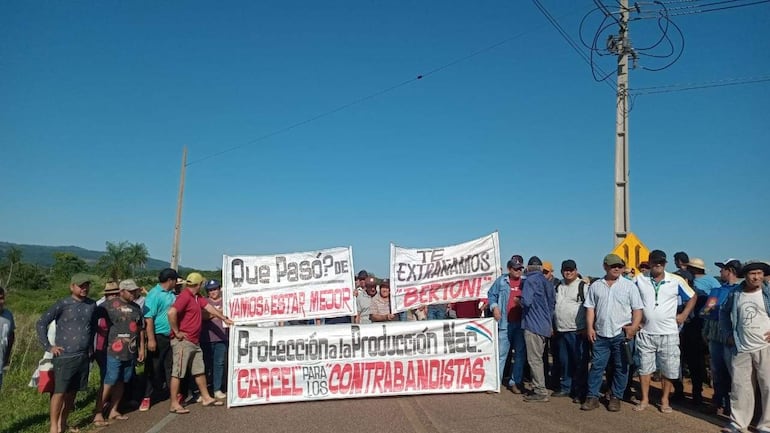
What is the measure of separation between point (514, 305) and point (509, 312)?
0.15 m

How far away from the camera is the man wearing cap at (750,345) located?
19.5 ft

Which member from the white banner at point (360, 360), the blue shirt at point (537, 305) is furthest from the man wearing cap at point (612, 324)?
the white banner at point (360, 360)

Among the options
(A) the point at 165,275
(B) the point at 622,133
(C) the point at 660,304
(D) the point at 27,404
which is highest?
(B) the point at 622,133

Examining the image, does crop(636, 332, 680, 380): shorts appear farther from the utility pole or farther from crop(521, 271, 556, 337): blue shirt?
the utility pole

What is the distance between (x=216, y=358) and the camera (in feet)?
27.5

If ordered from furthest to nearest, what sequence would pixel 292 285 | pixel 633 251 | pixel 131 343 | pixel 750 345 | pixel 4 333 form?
pixel 633 251 < pixel 292 285 < pixel 131 343 < pixel 4 333 < pixel 750 345

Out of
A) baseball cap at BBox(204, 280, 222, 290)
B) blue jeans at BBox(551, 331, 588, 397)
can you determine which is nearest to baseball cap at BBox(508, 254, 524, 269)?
blue jeans at BBox(551, 331, 588, 397)

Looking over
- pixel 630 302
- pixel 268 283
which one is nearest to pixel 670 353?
pixel 630 302

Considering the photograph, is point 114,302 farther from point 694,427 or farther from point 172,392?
point 694,427

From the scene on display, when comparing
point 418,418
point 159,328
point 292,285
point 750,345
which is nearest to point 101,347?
point 159,328

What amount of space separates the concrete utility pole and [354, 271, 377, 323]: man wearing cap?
230 inches

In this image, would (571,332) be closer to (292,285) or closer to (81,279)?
(292,285)

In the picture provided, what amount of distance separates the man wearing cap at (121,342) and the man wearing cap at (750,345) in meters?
7.28

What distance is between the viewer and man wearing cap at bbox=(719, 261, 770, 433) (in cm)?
595
